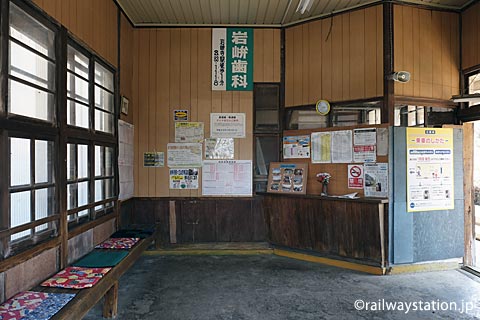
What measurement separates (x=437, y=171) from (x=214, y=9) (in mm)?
3978

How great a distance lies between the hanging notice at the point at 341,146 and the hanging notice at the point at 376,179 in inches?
12.6

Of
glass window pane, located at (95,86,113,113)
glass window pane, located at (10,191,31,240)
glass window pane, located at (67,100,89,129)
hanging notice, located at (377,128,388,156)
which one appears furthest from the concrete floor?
glass window pane, located at (95,86,113,113)

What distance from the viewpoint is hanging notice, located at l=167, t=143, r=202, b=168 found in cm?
562

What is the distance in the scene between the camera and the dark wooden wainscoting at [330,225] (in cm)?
442

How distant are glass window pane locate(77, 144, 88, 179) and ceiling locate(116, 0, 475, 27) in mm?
2340

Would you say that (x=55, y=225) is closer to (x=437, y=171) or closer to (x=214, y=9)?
(x=214, y=9)

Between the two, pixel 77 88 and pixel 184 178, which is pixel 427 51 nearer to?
pixel 184 178

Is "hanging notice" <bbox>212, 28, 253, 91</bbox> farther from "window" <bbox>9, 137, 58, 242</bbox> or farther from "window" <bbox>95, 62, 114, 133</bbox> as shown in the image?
"window" <bbox>9, 137, 58, 242</bbox>

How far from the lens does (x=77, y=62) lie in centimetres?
361

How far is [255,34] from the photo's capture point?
567cm

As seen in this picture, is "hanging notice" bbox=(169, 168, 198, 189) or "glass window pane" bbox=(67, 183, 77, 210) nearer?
"glass window pane" bbox=(67, 183, 77, 210)

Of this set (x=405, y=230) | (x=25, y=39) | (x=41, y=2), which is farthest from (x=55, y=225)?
(x=405, y=230)

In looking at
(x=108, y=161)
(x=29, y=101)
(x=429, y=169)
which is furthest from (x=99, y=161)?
(x=429, y=169)

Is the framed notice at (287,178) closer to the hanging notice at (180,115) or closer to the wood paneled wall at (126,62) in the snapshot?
the hanging notice at (180,115)
